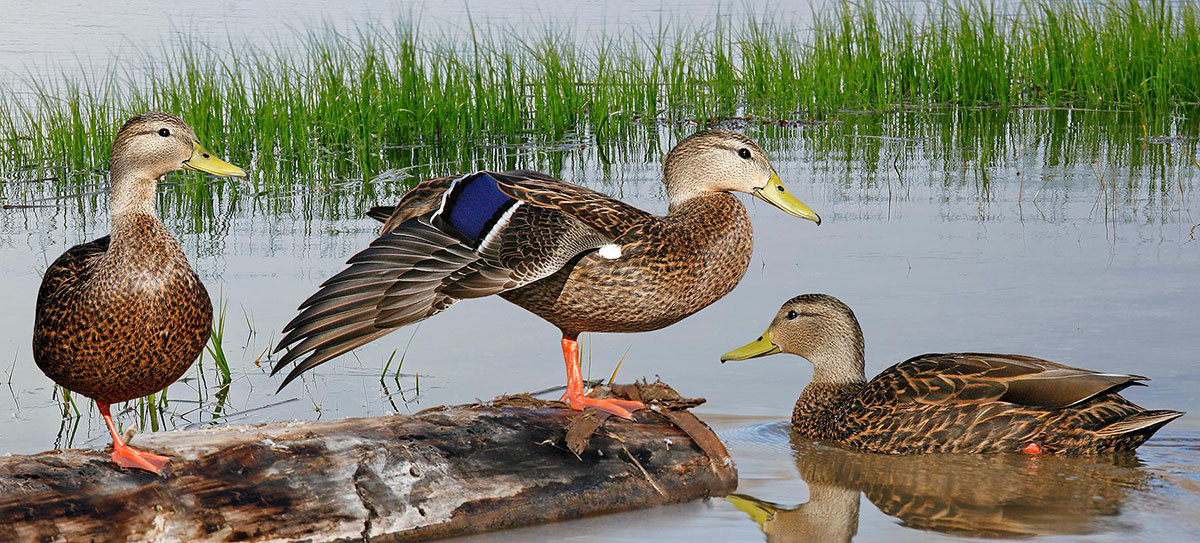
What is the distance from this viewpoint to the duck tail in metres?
5.19

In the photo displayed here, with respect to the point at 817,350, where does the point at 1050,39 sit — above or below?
above

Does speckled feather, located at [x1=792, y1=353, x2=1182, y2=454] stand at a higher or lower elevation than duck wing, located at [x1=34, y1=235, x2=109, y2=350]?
lower

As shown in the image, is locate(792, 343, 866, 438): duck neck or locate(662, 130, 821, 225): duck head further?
locate(792, 343, 866, 438): duck neck

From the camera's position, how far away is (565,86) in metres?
11.6

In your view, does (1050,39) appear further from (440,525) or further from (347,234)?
(440,525)

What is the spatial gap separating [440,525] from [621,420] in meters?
0.74

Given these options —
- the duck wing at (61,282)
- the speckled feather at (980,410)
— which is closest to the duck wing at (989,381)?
the speckled feather at (980,410)

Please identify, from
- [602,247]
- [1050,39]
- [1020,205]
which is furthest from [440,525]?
[1050,39]

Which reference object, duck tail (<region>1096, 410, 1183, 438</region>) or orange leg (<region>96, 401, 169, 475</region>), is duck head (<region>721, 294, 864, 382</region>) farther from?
orange leg (<region>96, 401, 169, 475</region>)

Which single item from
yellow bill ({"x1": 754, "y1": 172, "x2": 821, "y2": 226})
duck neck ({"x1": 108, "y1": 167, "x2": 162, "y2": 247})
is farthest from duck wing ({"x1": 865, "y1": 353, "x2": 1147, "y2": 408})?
duck neck ({"x1": 108, "y1": 167, "x2": 162, "y2": 247})

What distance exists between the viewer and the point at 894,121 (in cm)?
1223

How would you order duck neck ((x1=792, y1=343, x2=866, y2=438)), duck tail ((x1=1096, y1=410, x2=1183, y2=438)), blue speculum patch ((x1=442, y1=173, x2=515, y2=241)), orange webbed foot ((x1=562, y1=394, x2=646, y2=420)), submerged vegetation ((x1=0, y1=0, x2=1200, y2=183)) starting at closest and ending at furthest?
blue speculum patch ((x1=442, y1=173, x2=515, y2=241))
orange webbed foot ((x1=562, y1=394, x2=646, y2=420))
duck tail ((x1=1096, y1=410, x2=1183, y2=438))
duck neck ((x1=792, y1=343, x2=866, y2=438))
submerged vegetation ((x1=0, y1=0, x2=1200, y2=183))

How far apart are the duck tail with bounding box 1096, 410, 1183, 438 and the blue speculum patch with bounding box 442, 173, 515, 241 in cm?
233

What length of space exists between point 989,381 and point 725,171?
1.40m
